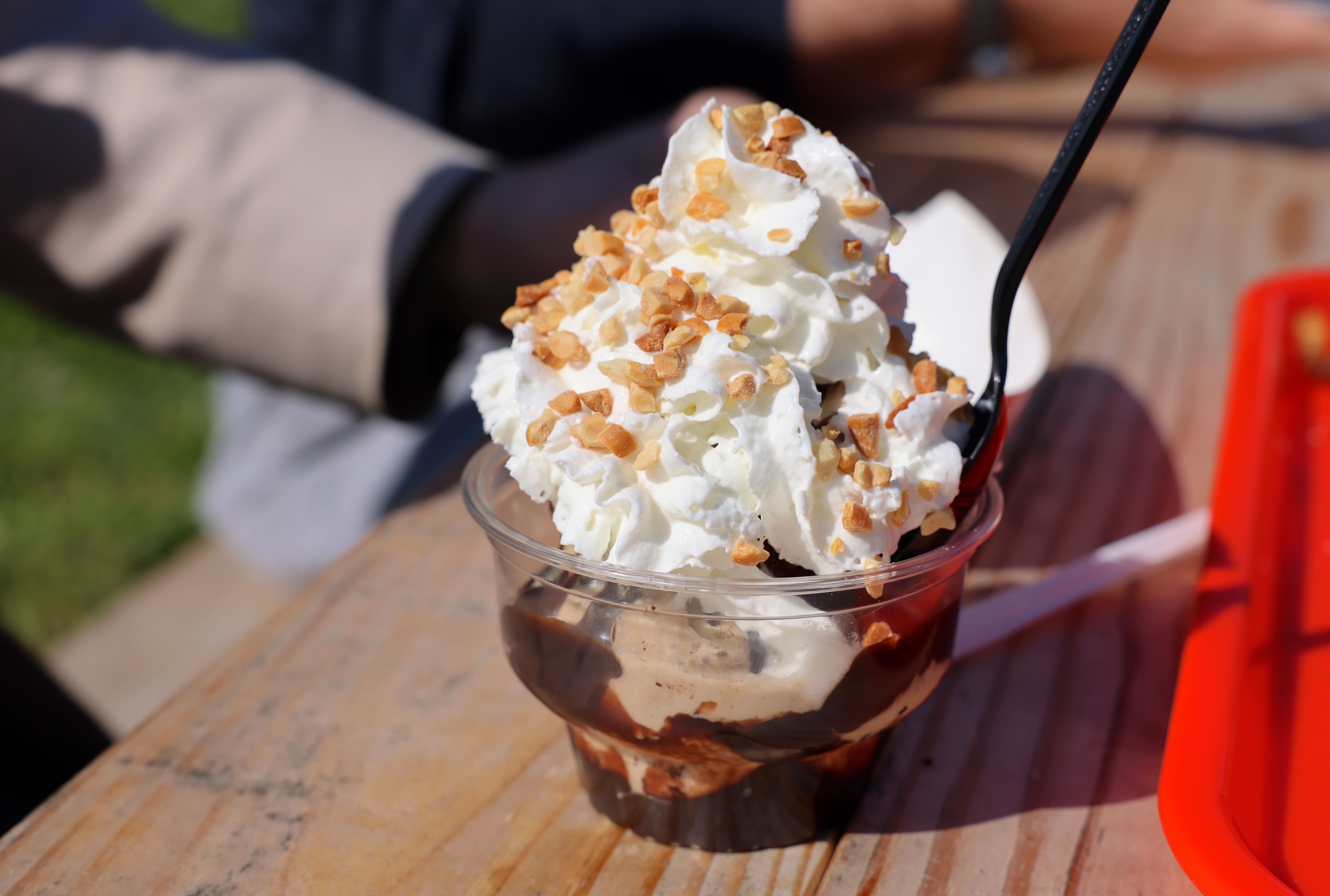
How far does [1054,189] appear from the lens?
52 cm

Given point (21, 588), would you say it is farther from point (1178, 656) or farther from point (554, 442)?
point (1178, 656)

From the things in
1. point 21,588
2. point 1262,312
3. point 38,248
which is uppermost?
point 1262,312

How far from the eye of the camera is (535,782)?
0.61 metres

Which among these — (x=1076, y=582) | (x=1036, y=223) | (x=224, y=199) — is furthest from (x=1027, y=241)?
(x=224, y=199)

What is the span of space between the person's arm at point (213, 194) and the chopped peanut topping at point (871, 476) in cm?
70

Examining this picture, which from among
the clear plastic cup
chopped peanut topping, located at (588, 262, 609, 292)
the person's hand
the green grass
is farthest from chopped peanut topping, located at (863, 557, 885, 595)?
the person's hand

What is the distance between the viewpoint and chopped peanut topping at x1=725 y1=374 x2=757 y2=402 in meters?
0.52

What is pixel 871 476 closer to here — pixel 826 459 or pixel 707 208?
pixel 826 459

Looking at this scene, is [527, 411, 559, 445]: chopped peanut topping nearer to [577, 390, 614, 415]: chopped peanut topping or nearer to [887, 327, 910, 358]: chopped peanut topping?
[577, 390, 614, 415]: chopped peanut topping

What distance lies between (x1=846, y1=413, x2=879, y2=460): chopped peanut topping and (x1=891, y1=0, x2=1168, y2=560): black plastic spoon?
56 millimetres

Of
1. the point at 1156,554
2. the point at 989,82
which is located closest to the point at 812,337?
the point at 1156,554

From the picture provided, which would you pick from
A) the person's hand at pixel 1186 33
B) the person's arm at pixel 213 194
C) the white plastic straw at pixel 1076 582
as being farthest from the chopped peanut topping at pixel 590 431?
the person's hand at pixel 1186 33

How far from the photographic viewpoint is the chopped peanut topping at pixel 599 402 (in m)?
0.53

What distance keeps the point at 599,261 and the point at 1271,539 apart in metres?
0.57
